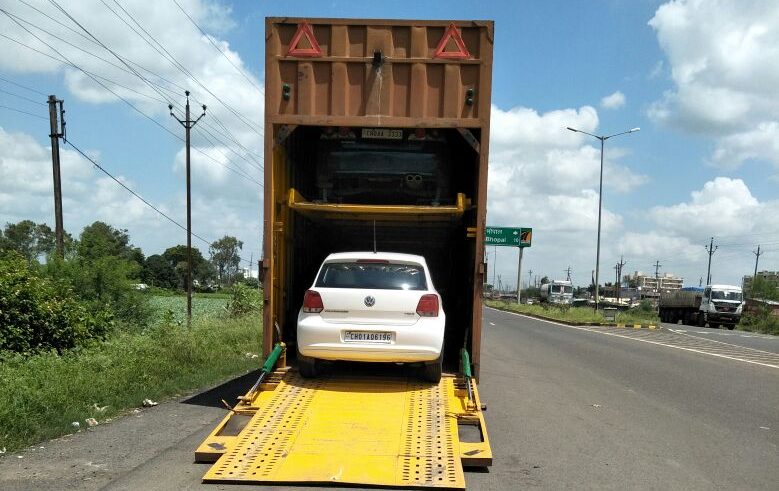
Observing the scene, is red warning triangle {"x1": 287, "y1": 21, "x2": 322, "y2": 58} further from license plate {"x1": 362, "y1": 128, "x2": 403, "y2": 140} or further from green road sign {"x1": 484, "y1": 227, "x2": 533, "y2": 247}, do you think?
green road sign {"x1": 484, "y1": 227, "x2": 533, "y2": 247}

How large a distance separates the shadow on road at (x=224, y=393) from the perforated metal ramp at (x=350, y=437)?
1965mm

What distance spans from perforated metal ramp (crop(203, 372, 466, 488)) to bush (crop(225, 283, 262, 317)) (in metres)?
19.8

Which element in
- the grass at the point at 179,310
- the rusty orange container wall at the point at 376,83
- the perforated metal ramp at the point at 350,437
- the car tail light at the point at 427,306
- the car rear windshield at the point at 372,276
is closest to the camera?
the perforated metal ramp at the point at 350,437

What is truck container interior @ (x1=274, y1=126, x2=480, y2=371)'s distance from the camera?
376 inches

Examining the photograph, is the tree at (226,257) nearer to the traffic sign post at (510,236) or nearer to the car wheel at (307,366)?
the traffic sign post at (510,236)

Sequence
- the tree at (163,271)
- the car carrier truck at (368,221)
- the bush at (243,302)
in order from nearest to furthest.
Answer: the car carrier truck at (368,221)
the bush at (243,302)
the tree at (163,271)

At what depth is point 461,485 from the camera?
16.8ft

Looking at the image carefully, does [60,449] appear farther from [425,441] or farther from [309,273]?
[309,273]

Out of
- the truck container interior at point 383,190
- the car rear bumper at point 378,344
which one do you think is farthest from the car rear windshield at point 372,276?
the truck container interior at point 383,190

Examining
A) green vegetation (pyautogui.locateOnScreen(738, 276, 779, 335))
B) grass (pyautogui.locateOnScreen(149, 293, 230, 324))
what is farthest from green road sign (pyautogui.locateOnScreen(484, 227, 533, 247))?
grass (pyautogui.locateOnScreen(149, 293, 230, 324))

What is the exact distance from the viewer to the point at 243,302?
27.2 m

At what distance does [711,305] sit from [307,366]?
41882mm

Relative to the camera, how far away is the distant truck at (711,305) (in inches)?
1679

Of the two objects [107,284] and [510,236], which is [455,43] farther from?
[510,236]
